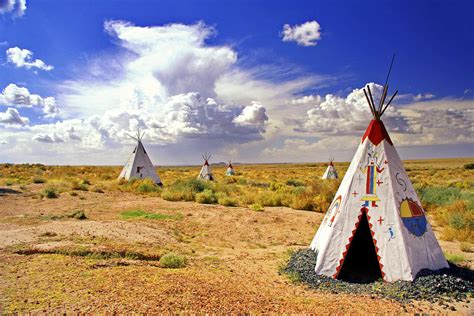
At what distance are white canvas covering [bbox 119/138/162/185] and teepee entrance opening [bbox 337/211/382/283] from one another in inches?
687

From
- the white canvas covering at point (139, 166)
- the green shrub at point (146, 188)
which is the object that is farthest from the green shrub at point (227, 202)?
the white canvas covering at point (139, 166)

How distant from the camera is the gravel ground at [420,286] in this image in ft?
17.1

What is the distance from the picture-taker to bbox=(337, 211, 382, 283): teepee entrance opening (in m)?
6.36

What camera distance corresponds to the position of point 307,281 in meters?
6.05

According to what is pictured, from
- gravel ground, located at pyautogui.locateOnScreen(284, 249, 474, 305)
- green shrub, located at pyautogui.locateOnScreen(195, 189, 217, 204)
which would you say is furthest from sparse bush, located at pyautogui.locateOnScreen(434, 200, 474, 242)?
green shrub, located at pyautogui.locateOnScreen(195, 189, 217, 204)

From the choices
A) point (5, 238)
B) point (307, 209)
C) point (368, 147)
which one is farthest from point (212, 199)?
point (368, 147)

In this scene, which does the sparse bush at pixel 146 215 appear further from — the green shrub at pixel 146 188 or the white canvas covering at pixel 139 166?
the white canvas covering at pixel 139 166

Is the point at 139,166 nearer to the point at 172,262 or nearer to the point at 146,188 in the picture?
the point at 146,188

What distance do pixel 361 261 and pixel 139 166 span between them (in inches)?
723

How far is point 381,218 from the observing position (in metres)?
6.21

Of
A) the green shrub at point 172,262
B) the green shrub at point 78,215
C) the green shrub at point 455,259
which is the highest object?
the green shrub at point 78,215

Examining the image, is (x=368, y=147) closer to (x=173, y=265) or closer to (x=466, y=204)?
(x=173, y=265)

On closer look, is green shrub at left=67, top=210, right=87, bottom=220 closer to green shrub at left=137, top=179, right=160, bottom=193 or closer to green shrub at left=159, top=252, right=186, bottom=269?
green shrub at left=159, top=252, right=186, bottom=269

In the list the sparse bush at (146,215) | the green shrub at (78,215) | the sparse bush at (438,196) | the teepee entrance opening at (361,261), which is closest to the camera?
the teepee entrance opening at (361,261)
